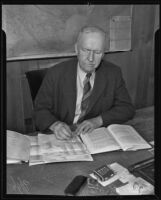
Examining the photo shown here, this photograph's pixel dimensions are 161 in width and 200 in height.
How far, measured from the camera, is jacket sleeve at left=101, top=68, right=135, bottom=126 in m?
1.23

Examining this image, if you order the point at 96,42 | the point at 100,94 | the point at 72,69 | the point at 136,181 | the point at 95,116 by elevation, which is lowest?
the point at 136,181

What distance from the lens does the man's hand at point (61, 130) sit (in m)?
1.24

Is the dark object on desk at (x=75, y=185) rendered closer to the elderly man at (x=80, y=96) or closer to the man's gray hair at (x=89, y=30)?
the elderly man at (x=80, y=96)

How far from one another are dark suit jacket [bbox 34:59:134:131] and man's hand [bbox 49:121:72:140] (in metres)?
0.02

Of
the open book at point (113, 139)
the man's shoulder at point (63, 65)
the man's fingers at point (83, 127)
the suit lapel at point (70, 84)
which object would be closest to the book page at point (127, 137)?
the open book at point (113, 139)

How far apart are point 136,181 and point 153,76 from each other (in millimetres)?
406

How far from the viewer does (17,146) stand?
1.18 m

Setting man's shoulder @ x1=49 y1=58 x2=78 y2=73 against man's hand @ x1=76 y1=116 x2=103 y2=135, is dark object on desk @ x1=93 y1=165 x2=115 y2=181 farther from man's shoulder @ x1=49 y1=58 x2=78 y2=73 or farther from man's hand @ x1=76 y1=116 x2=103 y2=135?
man's shoulder @ x1=49 y1=58 x2=78 y2=73

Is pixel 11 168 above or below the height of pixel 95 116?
below

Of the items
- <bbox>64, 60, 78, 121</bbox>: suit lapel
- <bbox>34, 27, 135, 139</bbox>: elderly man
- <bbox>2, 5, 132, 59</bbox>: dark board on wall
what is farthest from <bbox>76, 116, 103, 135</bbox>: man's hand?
<bbox>2, 5, 132, 59</bbox>: dark board on wall

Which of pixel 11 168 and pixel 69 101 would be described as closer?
pixel 11 168

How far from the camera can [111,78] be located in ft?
4.04
